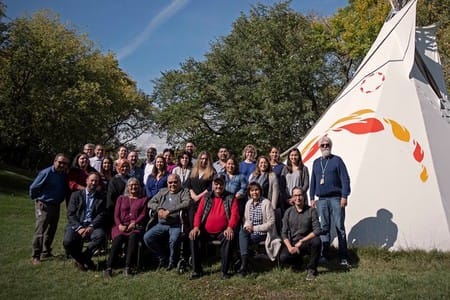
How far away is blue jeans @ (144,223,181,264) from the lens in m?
6.41

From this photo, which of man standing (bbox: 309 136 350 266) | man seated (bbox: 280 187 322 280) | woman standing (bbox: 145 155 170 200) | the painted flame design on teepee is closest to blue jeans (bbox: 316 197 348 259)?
man standing (bbox: 309 136 350 266)

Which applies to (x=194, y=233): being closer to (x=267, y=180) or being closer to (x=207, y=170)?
(x=207, y=170)

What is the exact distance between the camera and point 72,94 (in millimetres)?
22078

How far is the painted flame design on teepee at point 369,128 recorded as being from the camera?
7.58m

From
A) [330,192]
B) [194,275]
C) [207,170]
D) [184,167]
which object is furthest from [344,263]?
[184,167]

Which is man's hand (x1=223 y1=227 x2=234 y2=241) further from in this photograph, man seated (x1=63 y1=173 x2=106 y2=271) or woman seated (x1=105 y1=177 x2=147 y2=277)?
man seated (x1=63 y1=173 x2=106 y2=271)

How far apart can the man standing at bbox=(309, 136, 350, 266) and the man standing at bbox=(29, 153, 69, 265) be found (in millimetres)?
4347

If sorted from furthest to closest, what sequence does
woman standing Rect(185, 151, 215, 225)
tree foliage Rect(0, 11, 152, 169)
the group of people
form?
tree foliage Rect(0, 11, 152, 169) → woman standing Rect(185, 151, 215, 225) → the group of people

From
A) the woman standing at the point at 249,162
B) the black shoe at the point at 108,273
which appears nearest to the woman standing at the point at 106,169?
the black shoe at the point at 108,273

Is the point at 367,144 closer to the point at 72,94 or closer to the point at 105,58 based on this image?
the point at 72,94

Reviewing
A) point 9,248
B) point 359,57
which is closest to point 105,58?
point 359,57

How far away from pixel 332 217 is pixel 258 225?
1236 millimetres

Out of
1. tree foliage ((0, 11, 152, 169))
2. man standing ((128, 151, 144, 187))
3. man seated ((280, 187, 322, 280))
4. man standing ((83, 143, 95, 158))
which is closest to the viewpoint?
man seated ((280, 187, 322, 280))

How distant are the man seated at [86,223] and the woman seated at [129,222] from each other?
0.31 m
